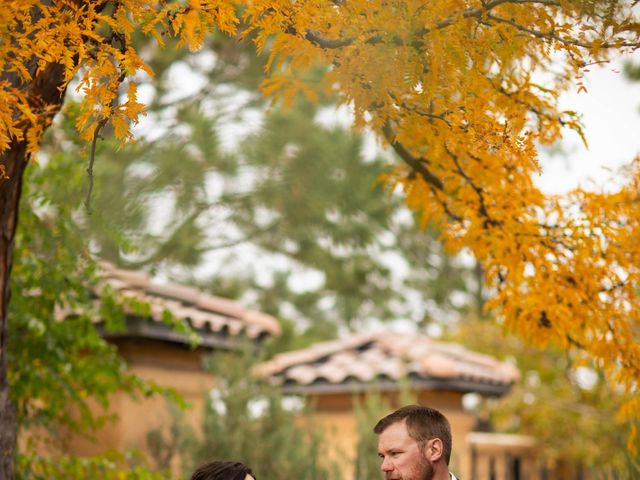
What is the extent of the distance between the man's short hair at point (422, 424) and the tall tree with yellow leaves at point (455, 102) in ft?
3.34

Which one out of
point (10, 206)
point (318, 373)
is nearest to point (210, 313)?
point (318, 373)

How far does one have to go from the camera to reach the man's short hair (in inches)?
133

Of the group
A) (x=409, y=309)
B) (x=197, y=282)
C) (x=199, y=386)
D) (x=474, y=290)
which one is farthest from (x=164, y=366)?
(x=474, y=290)

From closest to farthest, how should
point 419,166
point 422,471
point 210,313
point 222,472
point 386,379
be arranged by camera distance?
point 222,472
point 422,471
point 419,166
point 210,313
point 386,379

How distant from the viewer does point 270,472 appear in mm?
7832

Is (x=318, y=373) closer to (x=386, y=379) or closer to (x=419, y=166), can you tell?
(x=386, y=379)

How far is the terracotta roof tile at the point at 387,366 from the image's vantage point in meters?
9.25

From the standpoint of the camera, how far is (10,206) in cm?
397

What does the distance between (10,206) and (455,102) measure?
2003 mm

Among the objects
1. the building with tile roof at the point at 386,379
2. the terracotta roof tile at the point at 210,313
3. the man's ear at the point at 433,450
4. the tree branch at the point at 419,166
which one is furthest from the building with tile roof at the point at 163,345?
the man's ear at the point at 433,450

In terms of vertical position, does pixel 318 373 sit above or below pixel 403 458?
above

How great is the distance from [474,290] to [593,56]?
18573 mm

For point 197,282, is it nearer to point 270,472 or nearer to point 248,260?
point 248,260

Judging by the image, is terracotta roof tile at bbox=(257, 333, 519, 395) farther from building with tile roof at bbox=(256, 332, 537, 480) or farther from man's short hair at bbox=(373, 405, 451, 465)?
man's short hair at bbox=(373, 405, 451, 465)
